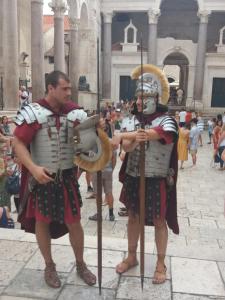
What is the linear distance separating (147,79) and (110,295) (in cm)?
189

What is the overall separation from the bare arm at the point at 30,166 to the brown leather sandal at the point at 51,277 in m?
0.88

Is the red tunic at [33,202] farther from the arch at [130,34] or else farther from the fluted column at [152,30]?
the arch at [130,34]

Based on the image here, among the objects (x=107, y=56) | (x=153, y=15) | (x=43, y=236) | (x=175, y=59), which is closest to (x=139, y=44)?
(x=153, y=15)

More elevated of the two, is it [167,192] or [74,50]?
[74,50]

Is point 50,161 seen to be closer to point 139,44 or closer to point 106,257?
point 106,257

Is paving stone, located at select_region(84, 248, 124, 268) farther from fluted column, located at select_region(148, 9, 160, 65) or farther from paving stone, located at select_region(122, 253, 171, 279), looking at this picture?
fluted column, located at select_region(148, 9, 160, 65)

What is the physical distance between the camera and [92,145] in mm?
2902

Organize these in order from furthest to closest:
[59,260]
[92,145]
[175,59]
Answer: [175,59] < [59,260] < [92,145]

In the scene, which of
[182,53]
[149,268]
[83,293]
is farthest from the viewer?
[182,53]

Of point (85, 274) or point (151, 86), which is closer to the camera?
point (151, 86)

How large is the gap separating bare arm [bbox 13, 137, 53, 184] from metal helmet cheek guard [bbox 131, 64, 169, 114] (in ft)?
3.35

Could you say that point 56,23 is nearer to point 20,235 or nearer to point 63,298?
point 20,235

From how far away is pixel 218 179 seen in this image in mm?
10305

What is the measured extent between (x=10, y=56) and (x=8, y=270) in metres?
9.42
